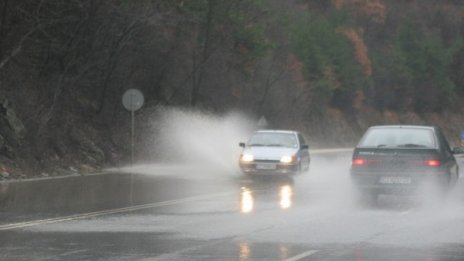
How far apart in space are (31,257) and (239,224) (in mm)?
4678

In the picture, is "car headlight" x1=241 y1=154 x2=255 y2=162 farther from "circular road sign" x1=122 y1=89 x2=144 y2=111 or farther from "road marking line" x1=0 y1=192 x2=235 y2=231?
"circular road sign" x1=122 y1=89 x2=144 y2=111

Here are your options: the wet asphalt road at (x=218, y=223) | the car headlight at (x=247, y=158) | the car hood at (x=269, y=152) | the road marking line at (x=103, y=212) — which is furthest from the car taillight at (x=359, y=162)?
the car headlight at (x=247, y=158)

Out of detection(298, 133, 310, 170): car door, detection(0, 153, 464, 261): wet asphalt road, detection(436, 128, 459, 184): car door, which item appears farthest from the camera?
detection(298, 133, 310, 170): car door

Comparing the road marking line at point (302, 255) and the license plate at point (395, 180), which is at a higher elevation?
the license plate at point (395, 180)

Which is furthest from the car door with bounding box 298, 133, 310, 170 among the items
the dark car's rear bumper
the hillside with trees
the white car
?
the dark car's rear bumper

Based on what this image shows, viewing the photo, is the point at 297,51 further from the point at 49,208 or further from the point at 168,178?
the point at 49,208

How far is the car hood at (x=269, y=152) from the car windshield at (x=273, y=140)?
545 millimetres

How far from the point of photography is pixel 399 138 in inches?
773

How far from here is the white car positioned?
89.7 feet

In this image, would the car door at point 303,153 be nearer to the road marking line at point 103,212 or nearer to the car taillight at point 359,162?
the road marking line at point 103,212

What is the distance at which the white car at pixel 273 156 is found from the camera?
27344mm

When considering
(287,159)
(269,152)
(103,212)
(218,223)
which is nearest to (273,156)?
(269,152)

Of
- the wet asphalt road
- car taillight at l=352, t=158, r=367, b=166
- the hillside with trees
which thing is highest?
the hillside with trees

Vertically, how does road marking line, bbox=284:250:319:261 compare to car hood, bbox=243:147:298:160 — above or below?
below
